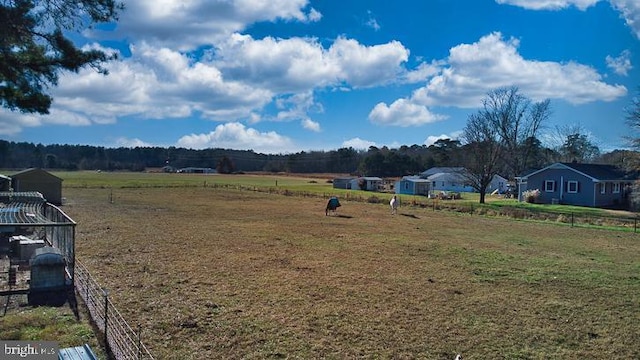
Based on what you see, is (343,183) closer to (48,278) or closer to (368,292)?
(368,292)

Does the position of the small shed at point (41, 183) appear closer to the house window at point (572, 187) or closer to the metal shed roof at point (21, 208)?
the metal shed roof at point (21, 208)

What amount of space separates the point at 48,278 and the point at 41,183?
1133 inches

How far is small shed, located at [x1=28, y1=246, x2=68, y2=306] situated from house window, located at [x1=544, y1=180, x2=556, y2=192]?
4255 cm

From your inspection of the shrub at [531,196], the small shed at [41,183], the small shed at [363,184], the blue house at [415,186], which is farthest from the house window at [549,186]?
the small shed at [41,183]

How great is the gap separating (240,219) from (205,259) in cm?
1224

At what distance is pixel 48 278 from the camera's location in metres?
9.26

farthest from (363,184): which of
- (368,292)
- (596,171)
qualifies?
(368,292)

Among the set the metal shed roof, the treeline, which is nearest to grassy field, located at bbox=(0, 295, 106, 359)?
the metal shed roof

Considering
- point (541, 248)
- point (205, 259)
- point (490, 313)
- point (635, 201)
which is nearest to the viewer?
point (490, 313)

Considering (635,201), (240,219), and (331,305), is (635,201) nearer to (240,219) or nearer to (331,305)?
(240,219)

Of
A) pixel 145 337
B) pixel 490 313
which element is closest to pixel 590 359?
pixel 490 313

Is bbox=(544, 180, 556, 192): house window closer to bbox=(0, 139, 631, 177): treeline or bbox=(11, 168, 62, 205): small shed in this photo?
bbox=(0, 139, 631, 177): treeline

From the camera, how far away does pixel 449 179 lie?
60.8m

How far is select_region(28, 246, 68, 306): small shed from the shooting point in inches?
358
